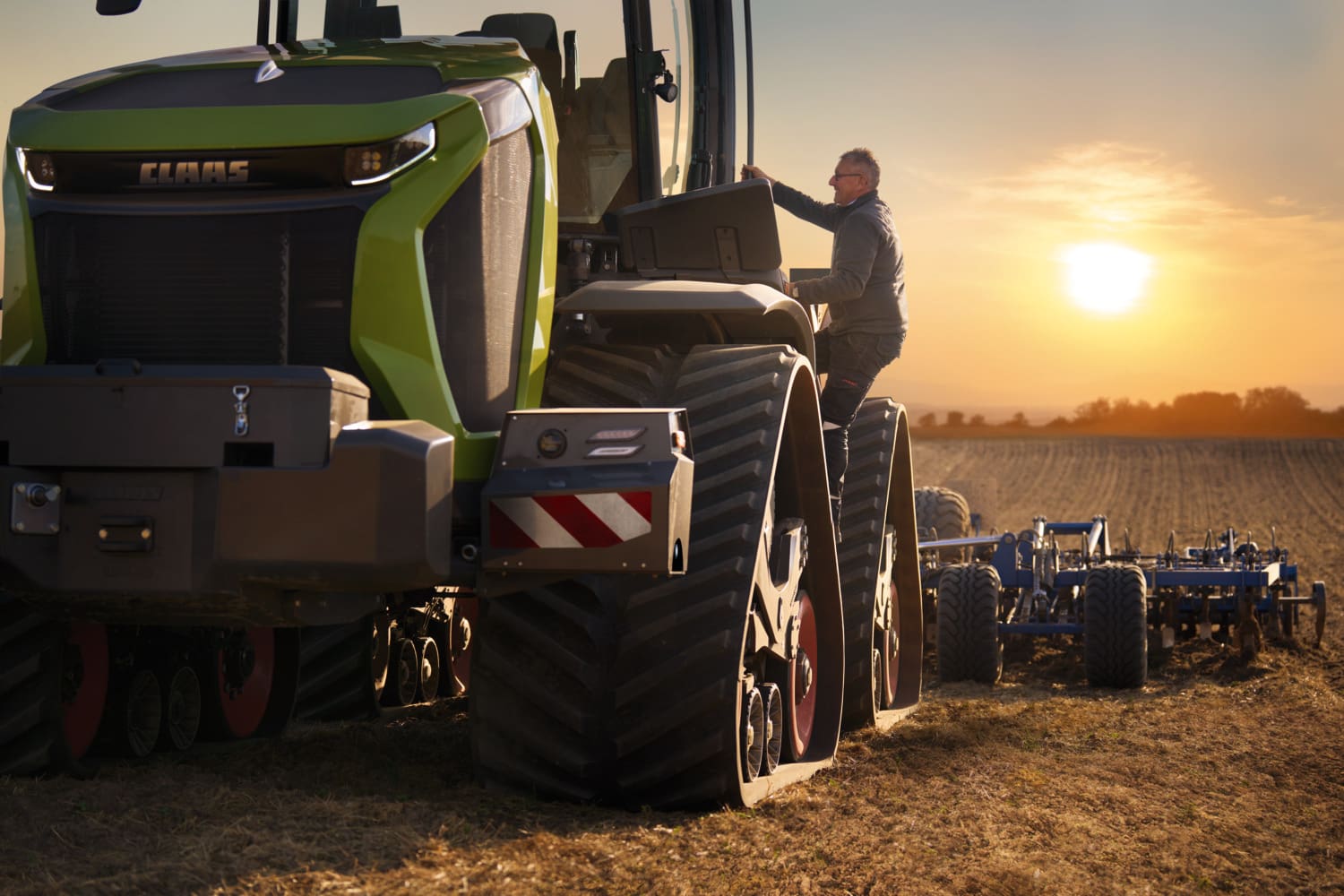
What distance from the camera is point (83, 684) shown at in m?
5.63

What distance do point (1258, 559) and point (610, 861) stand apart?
1152cm

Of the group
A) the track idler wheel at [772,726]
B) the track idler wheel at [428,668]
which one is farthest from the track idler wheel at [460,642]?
the track idler wheel at [772,726]

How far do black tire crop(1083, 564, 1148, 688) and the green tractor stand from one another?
19.9ft

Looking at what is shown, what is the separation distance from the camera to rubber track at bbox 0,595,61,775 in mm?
5188

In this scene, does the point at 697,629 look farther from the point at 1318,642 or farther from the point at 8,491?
the point at 1318,642

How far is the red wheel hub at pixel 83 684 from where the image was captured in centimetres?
554

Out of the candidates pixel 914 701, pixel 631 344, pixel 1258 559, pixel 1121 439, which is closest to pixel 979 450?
pixel 1121 439

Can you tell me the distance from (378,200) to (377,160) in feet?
0.42

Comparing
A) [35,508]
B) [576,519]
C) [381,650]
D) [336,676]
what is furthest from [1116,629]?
[35,508]

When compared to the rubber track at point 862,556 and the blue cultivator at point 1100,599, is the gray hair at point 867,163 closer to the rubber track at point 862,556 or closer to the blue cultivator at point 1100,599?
the rubber track at point 862,556

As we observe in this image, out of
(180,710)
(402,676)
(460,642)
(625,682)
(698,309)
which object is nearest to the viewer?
(625,682)

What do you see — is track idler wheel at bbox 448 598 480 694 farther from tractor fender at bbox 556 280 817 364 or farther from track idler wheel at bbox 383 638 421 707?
tractor fender at bbox 556 280 817 364

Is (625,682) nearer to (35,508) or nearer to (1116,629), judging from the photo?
(35,508)

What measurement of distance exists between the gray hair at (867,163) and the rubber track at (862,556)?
1330 millimetres
